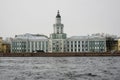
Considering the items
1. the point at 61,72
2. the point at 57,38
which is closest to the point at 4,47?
the point at 57,38

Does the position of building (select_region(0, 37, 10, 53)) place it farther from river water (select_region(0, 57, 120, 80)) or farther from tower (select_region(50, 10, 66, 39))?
river water (select_region(0, 57, 120, 80))

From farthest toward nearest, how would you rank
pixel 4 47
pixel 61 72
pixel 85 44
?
pixel 4 47, pixel 85 44, pixel 61 72

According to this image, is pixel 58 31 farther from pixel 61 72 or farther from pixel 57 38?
pixel 61 72

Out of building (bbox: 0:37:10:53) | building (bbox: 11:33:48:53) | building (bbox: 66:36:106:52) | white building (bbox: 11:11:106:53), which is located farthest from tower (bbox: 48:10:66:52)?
building (bbox: 0:37:10:53)

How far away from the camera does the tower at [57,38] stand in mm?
119125

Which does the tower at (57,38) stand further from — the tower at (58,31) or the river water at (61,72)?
the river water at (61,72)

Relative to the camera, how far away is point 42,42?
124 m

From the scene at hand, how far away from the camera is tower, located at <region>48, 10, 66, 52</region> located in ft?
391

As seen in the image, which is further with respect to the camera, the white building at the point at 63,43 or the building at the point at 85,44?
the building at the point at 85,44

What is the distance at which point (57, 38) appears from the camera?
120125 millimetres

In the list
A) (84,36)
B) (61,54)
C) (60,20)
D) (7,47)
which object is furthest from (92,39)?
(7,47)

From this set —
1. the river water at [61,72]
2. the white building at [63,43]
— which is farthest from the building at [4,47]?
the river water at [61,72]

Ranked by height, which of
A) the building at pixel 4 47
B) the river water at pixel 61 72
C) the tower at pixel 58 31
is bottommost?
the river water at pixel 61 72

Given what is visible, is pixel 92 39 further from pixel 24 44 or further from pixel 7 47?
pixel 7 47
